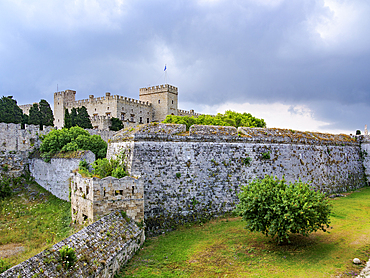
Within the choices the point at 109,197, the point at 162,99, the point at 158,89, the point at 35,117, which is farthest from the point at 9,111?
the point at 158,89

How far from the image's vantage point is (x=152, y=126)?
48.7ft

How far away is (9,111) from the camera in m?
34.2

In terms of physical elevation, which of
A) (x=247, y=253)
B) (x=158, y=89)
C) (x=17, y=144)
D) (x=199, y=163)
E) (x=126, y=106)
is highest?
(x=158, y=89)

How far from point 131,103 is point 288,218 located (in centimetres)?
4874

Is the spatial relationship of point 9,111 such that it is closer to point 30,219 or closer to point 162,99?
point 30,219

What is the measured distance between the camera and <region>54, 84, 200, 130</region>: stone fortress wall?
5256 cm

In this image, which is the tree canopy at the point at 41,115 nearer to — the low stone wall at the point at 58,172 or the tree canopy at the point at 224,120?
the low stone wall at the point at 58,172

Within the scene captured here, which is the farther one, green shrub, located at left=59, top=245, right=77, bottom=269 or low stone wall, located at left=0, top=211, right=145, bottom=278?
green shrub, located at left=59, top=245, right=77, bottom=269

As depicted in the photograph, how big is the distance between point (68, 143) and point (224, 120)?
19487mm

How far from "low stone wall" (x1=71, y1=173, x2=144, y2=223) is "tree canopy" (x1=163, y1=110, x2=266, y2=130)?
Answer: 23224mm

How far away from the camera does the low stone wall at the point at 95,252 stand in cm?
671

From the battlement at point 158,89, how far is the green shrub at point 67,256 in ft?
172

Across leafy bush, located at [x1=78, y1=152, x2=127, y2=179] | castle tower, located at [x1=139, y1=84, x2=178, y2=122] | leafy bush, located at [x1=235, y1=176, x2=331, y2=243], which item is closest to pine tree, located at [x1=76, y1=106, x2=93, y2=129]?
castle tower, located at [x1=139, y1=84, x2=178, y2=122]

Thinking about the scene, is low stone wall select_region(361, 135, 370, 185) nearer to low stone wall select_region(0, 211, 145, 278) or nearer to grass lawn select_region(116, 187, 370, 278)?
grass lawn select_region(116, 187, 370, 278)
